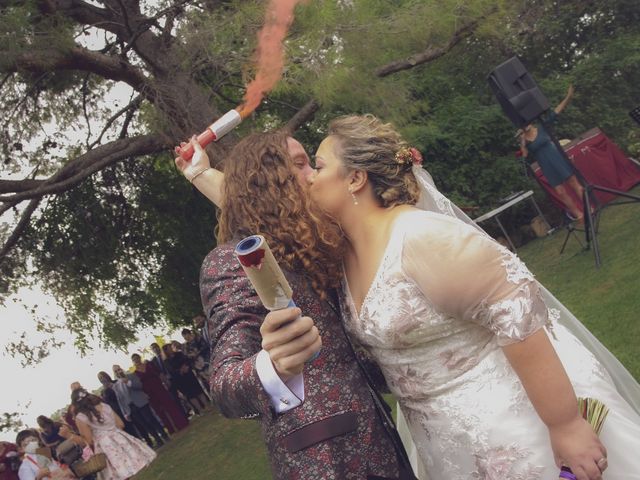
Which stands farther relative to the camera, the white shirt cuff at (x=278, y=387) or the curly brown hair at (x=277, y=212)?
the curly brown hair at (x=277, y=212)

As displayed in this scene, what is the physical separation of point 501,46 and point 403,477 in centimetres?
1532

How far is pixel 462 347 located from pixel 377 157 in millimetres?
665

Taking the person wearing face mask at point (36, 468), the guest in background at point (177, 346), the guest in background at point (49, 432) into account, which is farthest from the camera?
the guest in background at point (177, 346)

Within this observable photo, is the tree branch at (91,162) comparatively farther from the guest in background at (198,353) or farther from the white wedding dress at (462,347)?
the white wedding dress at (462,347)

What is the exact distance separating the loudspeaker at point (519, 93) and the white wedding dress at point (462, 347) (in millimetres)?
5807

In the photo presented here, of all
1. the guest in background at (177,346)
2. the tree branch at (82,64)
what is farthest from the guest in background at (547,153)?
the guest in background at (177,346)

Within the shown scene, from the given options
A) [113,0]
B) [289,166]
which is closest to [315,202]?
[289,166]

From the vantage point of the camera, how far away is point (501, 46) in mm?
15891

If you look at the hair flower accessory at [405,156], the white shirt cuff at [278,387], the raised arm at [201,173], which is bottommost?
the white shirt cuff at [278,387]

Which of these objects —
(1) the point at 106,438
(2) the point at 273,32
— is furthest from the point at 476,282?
(1) the point at 106,438

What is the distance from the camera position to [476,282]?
1.91 meters

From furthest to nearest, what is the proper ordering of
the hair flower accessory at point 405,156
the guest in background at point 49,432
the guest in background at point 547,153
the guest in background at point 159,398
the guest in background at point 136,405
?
the guest in background at point 159,398
the guest in background at point 136,405
the guest in background at point 49,432
the guest in background at point 547,153
the hair flower accessory at point 405,156

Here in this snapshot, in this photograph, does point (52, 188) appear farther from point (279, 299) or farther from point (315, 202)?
point (279, 299)

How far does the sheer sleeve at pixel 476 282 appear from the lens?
6.24 feet
